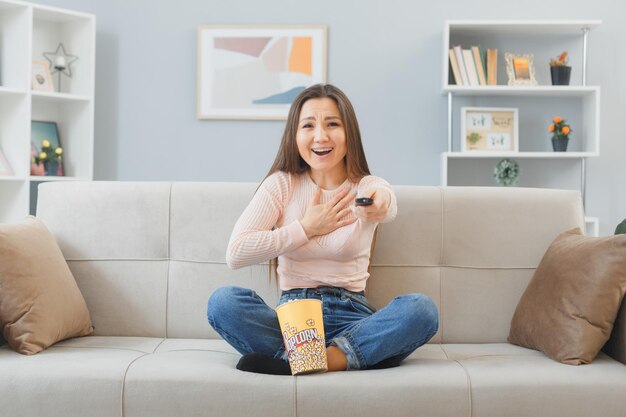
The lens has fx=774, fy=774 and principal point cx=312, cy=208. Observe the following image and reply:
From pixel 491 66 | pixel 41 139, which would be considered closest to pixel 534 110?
pixel 491 66

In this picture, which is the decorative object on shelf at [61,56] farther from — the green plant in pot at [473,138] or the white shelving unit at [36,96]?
the green plant in pot at [473,138]

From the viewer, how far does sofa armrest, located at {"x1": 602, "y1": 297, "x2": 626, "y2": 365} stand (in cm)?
188

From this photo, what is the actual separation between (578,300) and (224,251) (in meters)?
0.97

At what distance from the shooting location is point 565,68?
3789mm

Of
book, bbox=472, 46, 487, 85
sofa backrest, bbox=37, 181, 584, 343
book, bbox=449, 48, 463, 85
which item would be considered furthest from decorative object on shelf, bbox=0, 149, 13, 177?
book, bbox=472, 46, 487, 85

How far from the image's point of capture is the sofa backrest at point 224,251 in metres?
2.21

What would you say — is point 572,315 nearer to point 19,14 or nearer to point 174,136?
point 174,136

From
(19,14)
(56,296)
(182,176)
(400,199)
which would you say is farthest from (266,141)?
(56,296)

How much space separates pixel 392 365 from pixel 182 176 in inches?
97.3

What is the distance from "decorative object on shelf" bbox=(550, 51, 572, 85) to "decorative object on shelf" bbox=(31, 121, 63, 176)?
249 cm

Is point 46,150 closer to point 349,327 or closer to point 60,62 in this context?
point 60,62

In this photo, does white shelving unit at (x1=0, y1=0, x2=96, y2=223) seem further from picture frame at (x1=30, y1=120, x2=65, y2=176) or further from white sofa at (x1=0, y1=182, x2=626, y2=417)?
white sofa at (x1=0, y1=182, x2=626, y2=417)

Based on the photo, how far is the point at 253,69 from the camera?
4043 mm

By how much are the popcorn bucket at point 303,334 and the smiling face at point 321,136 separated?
0.51m
